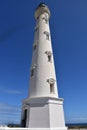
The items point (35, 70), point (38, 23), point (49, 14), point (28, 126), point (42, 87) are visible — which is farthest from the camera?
point (49, 14)

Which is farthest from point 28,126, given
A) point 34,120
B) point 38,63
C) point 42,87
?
point 38,63

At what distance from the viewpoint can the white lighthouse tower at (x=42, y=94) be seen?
13.2m

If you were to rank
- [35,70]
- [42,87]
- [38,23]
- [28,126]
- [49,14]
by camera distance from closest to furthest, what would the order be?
[28,126]
[42,87]
[35,70]
[38,23]
[49,14]

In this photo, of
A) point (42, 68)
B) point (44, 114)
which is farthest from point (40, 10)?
point (44, 114)

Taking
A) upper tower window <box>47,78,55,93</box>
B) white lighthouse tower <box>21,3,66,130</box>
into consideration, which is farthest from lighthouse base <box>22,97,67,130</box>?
upper tower window <box>47,78,55,93</box>

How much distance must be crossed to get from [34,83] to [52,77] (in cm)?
201

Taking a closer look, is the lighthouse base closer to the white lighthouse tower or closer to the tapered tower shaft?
the white lighthouse tower

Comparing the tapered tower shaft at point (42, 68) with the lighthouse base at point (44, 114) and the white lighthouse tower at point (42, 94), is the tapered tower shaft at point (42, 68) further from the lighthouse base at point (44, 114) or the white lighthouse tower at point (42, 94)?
the lighthouse base at point (44, 114)

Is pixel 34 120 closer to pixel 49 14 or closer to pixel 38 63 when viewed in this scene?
pixel 38 63

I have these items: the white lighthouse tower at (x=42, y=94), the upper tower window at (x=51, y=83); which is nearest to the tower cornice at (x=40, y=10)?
the white lighthouse tower at (x=42, y=94)

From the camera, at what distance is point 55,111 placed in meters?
13.6

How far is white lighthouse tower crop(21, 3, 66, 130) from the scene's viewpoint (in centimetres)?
1316

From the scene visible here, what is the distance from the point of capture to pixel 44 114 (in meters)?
13.2

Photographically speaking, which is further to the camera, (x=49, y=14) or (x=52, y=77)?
(x=49, y=14)
